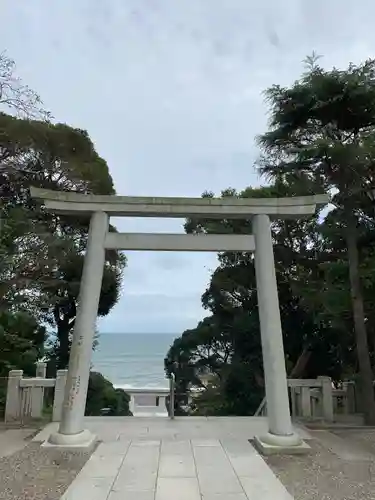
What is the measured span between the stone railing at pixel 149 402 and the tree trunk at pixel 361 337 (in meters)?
7.10

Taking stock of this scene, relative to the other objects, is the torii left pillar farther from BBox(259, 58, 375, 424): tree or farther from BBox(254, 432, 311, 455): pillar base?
BBox(259, 58, 375, 424): tree

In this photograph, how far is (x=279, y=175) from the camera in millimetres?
8617

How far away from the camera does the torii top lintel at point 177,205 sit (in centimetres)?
619

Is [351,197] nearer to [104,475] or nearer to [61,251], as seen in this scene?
[104,475]

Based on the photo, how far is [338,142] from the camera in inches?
288

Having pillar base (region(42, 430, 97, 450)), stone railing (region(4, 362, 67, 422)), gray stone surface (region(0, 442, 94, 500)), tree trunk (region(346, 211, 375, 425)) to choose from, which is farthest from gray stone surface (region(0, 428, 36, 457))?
tree trunk (region(346, 211, 375, 425))

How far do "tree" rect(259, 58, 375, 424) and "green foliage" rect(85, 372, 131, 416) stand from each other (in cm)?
933

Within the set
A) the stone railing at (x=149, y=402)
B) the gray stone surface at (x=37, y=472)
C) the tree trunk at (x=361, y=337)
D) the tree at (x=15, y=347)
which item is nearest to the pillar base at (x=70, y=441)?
the gray stone surface at (x=37, y=472)

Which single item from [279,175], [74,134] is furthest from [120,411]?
[279,175]

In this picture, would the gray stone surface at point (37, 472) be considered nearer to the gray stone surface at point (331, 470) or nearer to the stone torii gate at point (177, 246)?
the stone torii gate at point (177, 246)

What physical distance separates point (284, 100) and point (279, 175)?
4.66 feet

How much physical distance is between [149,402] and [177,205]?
33.0 feet

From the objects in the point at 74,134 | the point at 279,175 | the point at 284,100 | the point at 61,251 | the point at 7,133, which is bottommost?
the point at 61,251

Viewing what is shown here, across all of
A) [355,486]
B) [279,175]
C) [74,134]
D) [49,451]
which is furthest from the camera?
[74,134]
